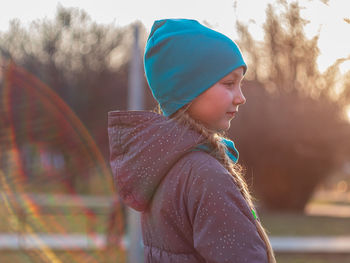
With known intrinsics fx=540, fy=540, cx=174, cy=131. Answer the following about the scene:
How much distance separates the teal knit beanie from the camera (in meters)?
1.47

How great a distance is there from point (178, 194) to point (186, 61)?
372 millimetres

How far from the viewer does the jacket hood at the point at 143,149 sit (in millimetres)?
1418

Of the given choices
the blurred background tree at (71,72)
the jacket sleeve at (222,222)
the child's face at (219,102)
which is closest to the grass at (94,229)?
the blurred background tree at (71,72)

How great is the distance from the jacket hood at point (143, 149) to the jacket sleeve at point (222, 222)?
0.45ft

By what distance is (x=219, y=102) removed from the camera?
1482 mm

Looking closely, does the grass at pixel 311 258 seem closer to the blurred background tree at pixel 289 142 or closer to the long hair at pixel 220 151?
the blurred background tree at pixel 289 142

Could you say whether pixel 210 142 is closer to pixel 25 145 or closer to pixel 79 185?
pixel 25 145

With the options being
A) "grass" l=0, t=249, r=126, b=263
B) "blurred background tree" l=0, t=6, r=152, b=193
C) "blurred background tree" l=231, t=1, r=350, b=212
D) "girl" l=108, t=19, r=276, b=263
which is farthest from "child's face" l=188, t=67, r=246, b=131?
"blurred background tree" l=0, t=6, r=152, b=193

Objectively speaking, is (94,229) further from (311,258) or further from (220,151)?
(220,151)

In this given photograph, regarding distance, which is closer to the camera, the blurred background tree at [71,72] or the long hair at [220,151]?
the long hair at [220,151]

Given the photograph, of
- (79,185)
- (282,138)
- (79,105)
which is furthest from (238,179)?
(79,185)

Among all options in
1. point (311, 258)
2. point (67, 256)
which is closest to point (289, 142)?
point (311, 258)

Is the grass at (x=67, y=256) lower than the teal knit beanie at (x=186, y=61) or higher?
lower

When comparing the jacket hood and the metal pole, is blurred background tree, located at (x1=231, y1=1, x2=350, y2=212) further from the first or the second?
the jacket hood
